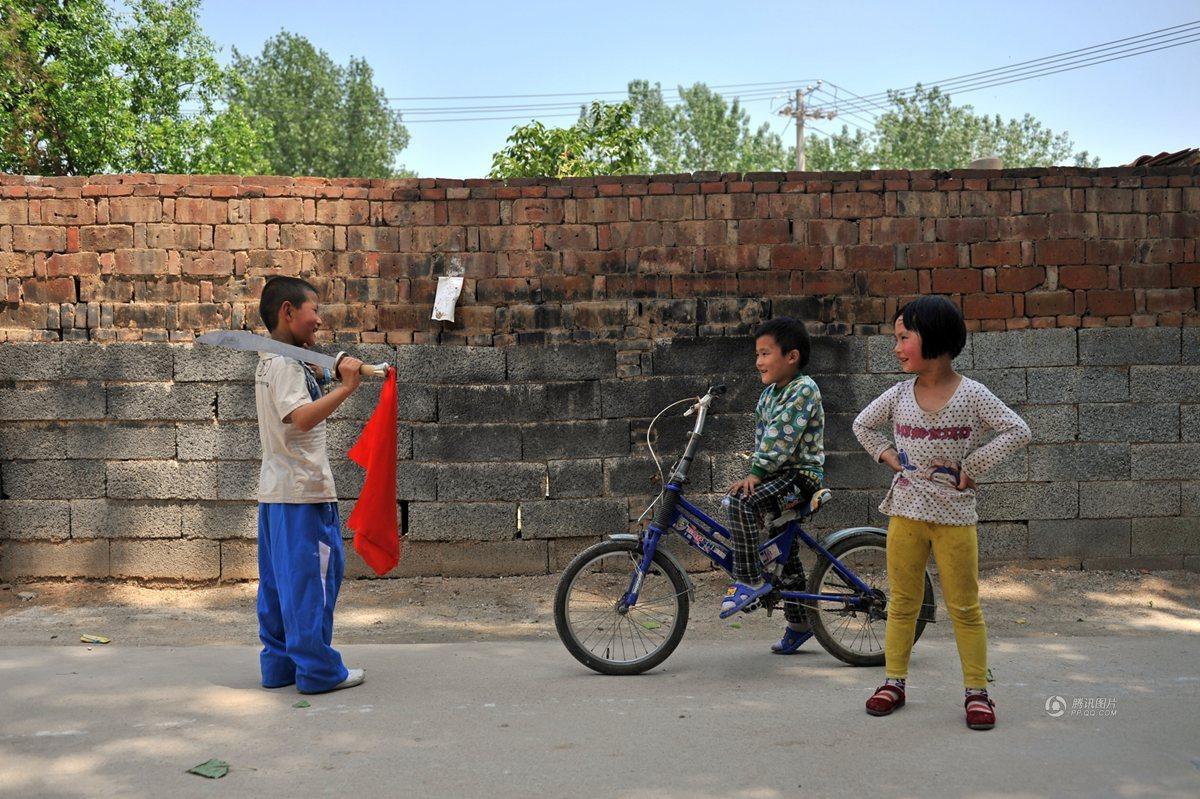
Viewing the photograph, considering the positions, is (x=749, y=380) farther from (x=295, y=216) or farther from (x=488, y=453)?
(x=295, y=216)

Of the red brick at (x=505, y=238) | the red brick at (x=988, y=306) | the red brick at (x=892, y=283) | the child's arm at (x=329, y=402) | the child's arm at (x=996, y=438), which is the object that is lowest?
the child's arm at (x=996, y=438)

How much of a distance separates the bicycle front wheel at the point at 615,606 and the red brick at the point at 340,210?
328 centimetres

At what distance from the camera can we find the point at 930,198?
6.98m

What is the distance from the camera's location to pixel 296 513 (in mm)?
4434

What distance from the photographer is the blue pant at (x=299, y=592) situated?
4.39 meters

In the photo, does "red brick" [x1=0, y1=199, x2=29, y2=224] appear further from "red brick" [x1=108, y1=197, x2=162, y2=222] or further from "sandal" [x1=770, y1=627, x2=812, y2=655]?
"sandal" [x1=770, y1=627, x2=812, y2=655]

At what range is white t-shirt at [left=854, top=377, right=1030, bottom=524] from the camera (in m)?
3.96

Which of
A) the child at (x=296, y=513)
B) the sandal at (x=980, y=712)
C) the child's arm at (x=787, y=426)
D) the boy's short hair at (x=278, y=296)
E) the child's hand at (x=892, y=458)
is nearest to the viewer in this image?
the sandal at (x=980, y=712)

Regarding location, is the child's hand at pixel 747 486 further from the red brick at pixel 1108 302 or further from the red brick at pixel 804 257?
the red brick at pixel 1108 302

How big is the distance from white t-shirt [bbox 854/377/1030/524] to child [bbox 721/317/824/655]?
2.17 ft

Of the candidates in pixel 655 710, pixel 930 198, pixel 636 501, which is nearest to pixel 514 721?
pixel 655 710

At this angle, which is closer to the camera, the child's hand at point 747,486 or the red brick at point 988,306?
the child's hand at point 747,486

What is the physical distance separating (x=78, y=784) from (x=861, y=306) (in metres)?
5.34

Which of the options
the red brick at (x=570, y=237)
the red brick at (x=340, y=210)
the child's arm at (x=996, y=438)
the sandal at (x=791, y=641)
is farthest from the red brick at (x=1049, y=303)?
the red brick at (x=340, y=210)
